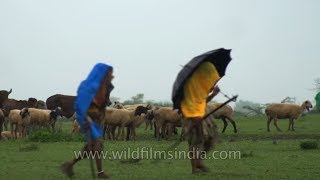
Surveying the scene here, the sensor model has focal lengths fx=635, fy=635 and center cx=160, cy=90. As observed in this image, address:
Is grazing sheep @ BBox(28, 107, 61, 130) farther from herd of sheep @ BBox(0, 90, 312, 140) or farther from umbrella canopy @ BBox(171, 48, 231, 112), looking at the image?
umbrella canopy @ BBox(171, 48, 231, 112)

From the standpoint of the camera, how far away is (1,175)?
39.2ft

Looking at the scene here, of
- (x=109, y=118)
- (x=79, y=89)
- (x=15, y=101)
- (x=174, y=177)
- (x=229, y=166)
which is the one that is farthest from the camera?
(x=15, y=101)

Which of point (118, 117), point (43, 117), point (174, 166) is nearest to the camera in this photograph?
point (174, 166)

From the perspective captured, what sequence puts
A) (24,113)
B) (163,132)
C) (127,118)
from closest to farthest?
(163,132), (127,118), (24,113)

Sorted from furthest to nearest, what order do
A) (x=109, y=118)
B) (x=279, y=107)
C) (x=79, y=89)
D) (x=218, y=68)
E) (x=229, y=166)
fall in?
(x=279, y=107), (x=109, y=118), (x=229, y=166), (x=218, y=68), (x=79, y=89)

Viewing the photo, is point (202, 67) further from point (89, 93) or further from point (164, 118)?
point (164, 118)

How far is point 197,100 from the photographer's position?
1152 centimetres

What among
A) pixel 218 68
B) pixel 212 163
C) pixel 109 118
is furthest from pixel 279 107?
pixel 218 68

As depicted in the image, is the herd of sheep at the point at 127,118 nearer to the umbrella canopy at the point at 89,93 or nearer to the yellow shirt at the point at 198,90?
the yellow shirt at the point at 198,90

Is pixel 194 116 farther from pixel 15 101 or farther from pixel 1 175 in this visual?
pixel 15 101

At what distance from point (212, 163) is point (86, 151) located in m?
4.30

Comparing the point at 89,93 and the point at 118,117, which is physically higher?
the point at 89,93

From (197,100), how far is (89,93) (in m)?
2.08

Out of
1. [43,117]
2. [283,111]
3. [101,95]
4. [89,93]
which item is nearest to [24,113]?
[43,117]
